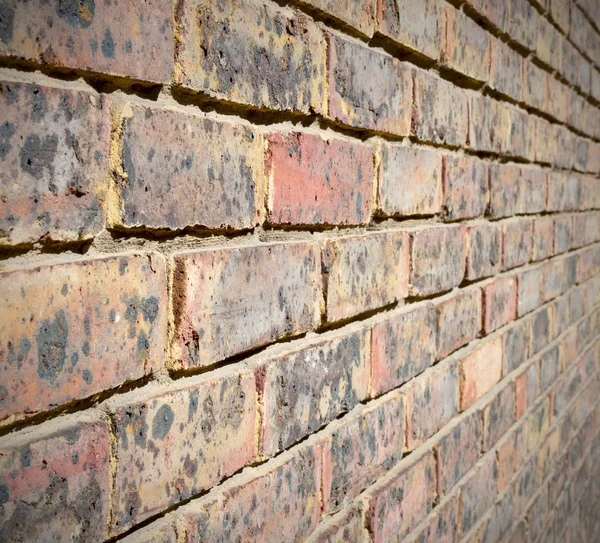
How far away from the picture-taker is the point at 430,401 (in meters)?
0.97

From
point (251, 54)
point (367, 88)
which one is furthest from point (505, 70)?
point (251, 54)

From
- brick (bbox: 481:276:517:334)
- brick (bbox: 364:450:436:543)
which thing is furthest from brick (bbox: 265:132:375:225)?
brick (bbox: 481:276:517:334)

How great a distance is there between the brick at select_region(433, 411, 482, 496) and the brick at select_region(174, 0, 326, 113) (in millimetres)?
607

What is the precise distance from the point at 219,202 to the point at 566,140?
1.42 m

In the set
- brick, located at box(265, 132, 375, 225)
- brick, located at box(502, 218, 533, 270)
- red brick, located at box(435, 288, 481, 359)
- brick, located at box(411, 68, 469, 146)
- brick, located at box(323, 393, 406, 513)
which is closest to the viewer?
brick, located at box(265, 132, 375, 225)

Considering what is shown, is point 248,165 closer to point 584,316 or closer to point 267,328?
point 267,328

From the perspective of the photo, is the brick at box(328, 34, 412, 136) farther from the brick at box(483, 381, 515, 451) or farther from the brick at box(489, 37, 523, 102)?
the brick at box(483, 381, 515, 451)

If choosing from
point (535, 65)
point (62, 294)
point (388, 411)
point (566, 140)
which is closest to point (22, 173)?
point (62, 294)

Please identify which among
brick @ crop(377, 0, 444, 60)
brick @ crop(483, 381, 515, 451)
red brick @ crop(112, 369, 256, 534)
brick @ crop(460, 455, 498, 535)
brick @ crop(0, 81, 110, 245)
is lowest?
brick @ crop(460, 455, 498, 535)

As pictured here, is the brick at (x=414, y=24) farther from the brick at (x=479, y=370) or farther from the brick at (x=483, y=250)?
the brick at (x=479, y=370)

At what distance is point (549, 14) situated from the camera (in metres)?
1.43

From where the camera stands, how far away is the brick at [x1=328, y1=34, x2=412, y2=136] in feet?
2.32

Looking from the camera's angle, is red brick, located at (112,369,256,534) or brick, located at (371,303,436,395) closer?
red brick, located at (112,369,256,534)

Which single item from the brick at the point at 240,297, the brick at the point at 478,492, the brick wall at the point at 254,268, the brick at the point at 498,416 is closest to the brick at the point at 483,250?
the brick wall at the point at 254,268
